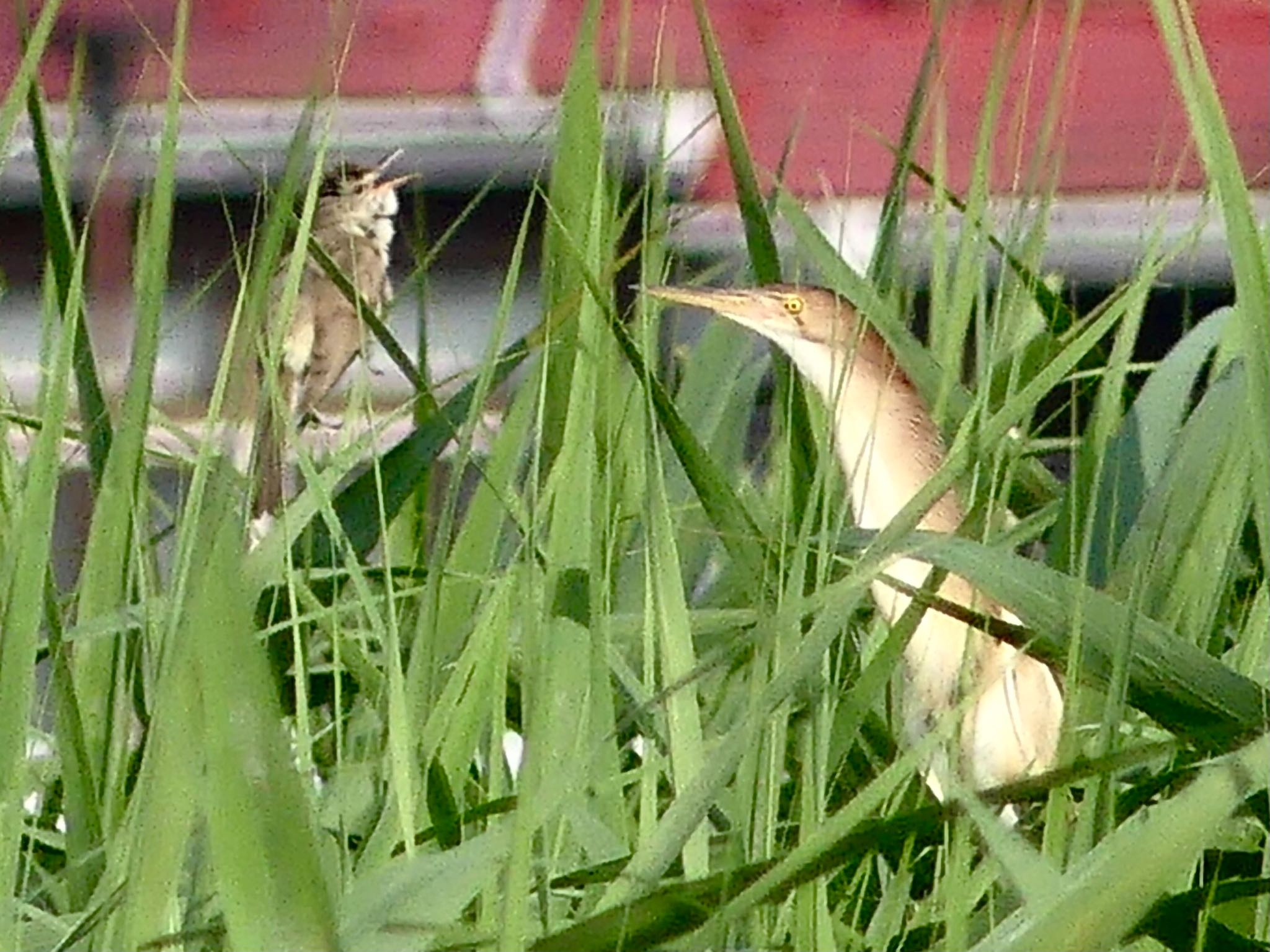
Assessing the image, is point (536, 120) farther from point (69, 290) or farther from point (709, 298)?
point (69, 290)

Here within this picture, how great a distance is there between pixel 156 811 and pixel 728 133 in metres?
0.42

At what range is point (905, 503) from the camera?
1.27m

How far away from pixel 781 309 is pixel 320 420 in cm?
85

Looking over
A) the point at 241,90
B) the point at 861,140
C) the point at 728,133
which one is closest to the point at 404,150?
the point at 241,90

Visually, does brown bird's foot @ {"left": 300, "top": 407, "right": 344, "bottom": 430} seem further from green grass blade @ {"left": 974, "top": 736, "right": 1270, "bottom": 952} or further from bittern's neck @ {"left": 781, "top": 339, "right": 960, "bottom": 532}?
green grass blade @ {"left": 974, "top": 736, "right": 1270, "bottom": 952}

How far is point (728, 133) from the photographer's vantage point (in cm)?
107

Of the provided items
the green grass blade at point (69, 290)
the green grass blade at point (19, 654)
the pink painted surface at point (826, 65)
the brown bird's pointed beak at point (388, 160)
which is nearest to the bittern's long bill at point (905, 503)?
the green grass blade at point (69, 290)

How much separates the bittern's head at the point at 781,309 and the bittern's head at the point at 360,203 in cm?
92

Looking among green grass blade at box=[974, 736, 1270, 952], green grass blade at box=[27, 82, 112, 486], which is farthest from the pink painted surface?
green grass blade at box=[974, 736, 1270, 952]

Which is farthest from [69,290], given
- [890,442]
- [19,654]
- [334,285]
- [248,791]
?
[334,285]

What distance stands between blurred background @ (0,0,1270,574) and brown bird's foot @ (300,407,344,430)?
7cm

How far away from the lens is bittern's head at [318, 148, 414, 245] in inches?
99.9

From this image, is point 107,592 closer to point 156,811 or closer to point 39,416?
point 39,416

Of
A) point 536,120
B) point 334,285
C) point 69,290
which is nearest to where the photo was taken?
point 69,290
